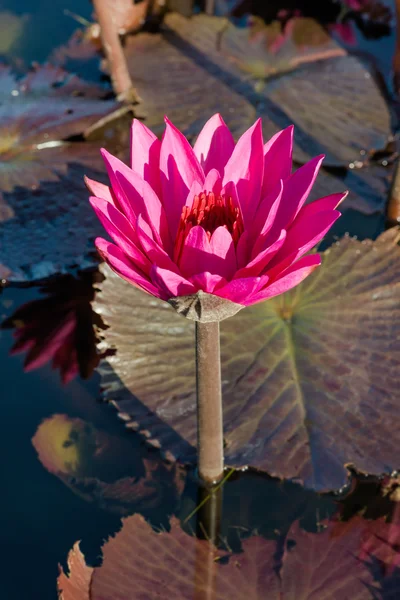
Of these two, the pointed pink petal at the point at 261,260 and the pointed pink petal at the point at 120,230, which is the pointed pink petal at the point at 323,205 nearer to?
the pointed pink petal at the point at 261,260

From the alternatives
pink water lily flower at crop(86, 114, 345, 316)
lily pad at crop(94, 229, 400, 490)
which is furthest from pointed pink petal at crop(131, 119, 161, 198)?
lily pad at crop(94, 229, 400, 490)

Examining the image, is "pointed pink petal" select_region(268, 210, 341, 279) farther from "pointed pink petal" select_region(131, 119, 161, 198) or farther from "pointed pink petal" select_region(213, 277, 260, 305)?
"pointed pink petal" select_region(131, 119, 161, 198)

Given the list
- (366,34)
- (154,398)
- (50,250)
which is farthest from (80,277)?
(366,34)

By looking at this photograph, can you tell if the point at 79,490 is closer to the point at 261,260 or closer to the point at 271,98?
the point at 261,260

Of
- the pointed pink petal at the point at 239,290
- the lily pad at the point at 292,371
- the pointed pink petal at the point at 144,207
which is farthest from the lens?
the lily pad at the point at 292,371

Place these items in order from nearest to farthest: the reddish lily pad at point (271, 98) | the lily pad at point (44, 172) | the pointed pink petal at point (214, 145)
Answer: the pointed pink petal at point (214, 145) < the lily pad at point (44, 172) < the reddish lily pad at point (271, 98)

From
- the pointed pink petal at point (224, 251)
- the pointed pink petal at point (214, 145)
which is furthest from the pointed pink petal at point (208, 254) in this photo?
the pointed pink petal at point (214, 145)
